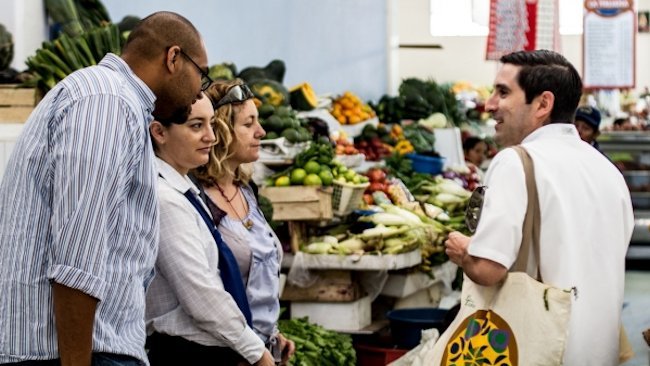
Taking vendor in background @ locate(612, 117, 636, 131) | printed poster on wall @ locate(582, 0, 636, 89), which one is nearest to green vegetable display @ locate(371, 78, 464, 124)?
printed poster on wall @ locate(582, 0, 636, 89)

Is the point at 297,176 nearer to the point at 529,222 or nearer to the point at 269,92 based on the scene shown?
the point at 269,92

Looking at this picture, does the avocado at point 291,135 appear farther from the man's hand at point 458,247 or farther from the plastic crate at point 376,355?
the man's hand at point 458,247

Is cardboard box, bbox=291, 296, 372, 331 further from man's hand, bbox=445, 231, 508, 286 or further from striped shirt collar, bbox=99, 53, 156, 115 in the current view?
striped shirt collar, bbox=99, 53, 156, 115

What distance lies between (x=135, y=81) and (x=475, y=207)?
1794 millimetres

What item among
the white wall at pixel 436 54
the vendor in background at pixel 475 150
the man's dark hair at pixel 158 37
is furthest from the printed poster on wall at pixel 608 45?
the man's dark hair at pixel 158 37

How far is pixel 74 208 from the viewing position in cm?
257

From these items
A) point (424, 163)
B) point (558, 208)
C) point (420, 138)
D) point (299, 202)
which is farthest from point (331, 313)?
point (420, 138)

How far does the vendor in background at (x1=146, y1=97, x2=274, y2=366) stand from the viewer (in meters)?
3.89

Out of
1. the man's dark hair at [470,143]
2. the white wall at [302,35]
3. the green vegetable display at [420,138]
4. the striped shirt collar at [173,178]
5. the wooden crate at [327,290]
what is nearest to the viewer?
the striped shirt collar at [173,178]

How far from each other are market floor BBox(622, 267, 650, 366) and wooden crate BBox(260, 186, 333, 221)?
100 inches

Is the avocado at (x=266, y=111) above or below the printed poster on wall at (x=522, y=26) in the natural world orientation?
below

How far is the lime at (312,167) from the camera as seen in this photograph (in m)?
7.67

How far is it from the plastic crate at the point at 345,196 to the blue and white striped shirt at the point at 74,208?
5.23 m

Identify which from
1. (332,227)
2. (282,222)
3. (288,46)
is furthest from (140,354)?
(288,46)
